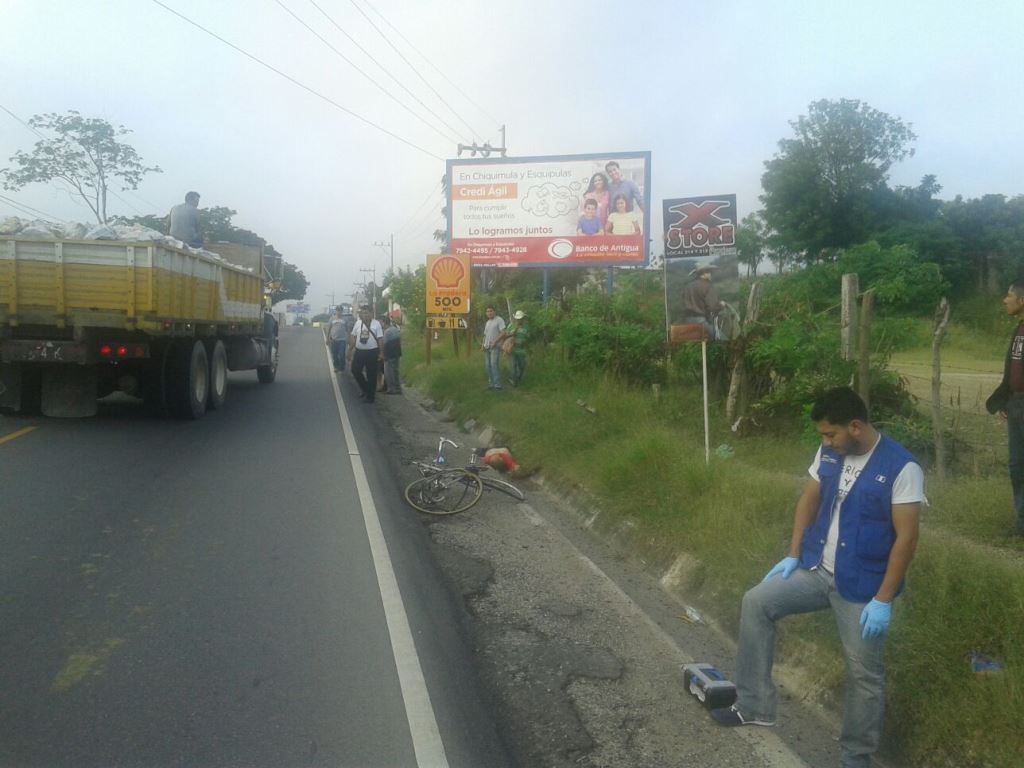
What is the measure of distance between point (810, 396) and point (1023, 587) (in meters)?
5.31

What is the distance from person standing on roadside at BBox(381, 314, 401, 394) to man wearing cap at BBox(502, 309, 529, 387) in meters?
3.32

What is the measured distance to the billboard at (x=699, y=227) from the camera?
970 centimetres

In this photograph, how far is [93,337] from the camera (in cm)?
1199

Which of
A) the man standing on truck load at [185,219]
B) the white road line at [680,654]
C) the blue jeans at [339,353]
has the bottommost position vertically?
the white road line at [680,654]

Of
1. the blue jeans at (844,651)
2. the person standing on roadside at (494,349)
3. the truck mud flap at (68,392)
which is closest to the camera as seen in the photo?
the blue jeans at (844,651)

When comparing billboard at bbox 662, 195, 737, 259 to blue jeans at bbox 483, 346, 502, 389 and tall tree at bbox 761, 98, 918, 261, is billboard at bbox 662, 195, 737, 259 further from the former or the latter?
tall tree at bbox 761, 98, 918, 261

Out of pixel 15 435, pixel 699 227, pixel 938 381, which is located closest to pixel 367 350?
pixel 15 435

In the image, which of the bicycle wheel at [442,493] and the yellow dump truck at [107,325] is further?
the yellow dump truck at [107,325]

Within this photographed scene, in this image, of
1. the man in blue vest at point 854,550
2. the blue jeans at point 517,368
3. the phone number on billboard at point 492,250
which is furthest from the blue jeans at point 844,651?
the phone number on billboard at point 492,250

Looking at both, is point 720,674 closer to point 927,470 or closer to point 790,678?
point 790,678

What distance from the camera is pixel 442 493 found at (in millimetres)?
9148

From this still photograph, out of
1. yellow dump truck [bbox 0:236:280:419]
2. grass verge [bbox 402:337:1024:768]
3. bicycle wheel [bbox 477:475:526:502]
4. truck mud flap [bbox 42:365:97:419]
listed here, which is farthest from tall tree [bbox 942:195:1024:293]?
truck mud flap [bbox 42:365:97:419]

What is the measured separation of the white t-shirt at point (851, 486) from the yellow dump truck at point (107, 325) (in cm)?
966

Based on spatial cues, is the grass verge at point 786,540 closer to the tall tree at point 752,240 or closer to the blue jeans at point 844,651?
the blue jeans at point 844,651
